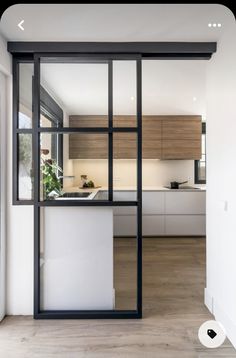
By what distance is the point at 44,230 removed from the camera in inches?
97.3

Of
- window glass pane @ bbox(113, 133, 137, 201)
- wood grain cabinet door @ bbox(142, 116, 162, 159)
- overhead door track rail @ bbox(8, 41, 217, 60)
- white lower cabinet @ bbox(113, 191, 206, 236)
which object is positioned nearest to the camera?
overhead door track rail @ bbox(8, 41, 217, 60)

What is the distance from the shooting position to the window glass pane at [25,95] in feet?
8.18

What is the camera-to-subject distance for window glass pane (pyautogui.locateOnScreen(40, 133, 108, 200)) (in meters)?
2.50

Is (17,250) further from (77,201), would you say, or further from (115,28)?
(115,28)

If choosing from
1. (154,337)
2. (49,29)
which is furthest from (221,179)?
(49,29)

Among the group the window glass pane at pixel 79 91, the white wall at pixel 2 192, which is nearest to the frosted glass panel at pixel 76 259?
the white wall at pixel 2 192

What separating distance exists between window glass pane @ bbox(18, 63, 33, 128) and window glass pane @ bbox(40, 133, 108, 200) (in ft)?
0.68

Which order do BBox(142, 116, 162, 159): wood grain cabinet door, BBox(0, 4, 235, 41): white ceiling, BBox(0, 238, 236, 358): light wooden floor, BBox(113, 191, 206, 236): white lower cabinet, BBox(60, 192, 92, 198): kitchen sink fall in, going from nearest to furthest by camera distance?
BBox(0, 4, 235, 41): white ceiling, BBox(0, 238, 236, 358): light wooden floor, BBox(60, 192, 92, 198): kitchen sink, BBox(113, 191, 206, 236): white lower cabinet, BBox(142, 116, 162, 159): wood grain cabinet door

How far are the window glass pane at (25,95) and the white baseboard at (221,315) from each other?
2.21 meters

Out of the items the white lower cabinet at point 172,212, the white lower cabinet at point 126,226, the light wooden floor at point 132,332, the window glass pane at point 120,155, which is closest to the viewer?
the light wooden floor at point 132,332

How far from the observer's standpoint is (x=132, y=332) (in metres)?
2.22

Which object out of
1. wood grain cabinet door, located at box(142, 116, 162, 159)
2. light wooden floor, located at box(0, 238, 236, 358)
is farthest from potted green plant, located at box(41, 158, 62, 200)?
wood grain cabinet door, located at box(142, 116, 162, 159)

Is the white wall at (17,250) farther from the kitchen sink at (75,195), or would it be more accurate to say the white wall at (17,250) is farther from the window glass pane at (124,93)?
the window glass pane at (124,93)

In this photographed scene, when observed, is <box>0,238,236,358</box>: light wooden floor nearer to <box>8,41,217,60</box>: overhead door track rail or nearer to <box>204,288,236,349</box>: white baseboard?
<box>204,288,236,349</box>: white baseboard
